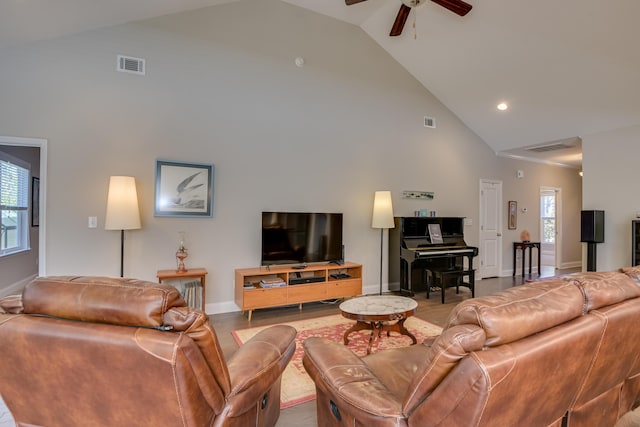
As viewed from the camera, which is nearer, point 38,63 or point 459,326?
point 459,326

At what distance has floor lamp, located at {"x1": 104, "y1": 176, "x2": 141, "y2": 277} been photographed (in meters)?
3.24

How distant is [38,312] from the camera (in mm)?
1097

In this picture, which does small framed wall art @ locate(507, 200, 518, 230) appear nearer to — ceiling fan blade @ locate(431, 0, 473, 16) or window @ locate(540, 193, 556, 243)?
window @ locate(540, 193, 556, 243)

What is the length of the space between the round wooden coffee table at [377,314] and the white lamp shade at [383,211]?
1855 millimetres

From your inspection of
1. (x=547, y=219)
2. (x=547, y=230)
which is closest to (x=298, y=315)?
(x=547, y=219)

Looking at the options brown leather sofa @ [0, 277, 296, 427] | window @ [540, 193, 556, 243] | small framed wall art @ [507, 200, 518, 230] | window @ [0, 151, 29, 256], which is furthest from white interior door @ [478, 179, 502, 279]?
window @ [0, 151, 29, 256]

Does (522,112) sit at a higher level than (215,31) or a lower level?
lower

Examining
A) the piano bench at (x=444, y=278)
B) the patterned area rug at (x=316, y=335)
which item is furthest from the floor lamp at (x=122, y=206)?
the piano bench at (x=444, y=278)

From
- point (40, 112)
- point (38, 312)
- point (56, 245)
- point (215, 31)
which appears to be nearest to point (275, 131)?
point (215, 31)

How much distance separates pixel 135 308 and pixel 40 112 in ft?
11.3

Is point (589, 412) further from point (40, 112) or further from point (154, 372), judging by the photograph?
point (40, 112)

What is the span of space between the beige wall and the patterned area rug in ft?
3.79

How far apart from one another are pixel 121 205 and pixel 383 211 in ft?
11.1

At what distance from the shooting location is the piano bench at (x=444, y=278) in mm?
4625
